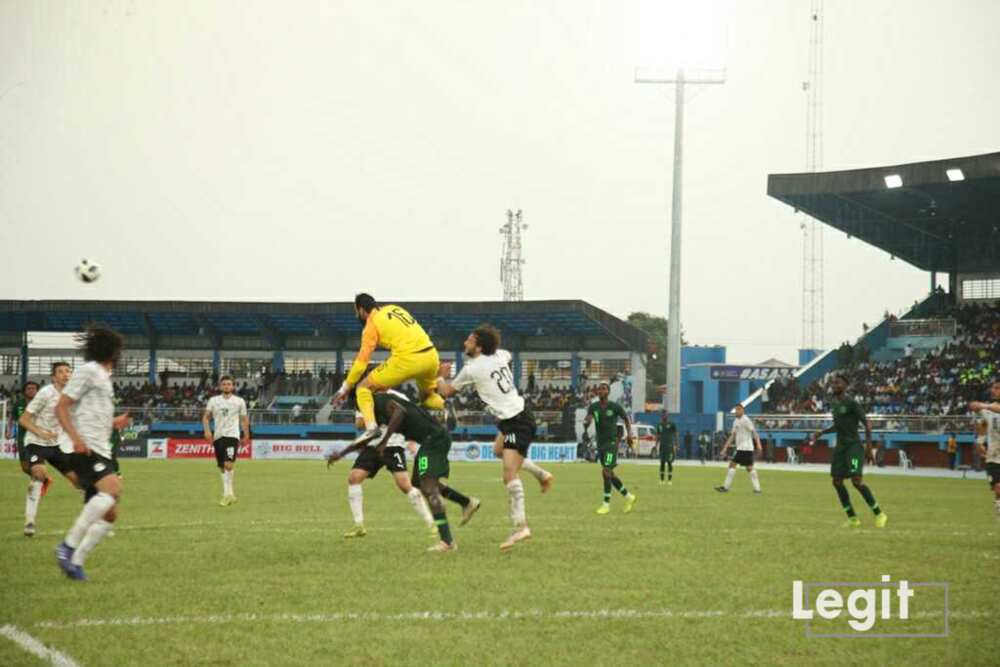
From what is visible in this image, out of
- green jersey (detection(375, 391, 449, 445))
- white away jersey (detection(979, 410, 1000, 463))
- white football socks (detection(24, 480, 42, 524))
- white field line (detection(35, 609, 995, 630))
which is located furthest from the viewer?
white away jersey (detection(979, 410, 1000, 463))

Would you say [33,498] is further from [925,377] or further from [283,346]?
[283,346]

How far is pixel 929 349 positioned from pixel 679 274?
1491 cm

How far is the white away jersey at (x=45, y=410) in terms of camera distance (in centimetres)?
1407

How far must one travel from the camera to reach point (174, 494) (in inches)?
955

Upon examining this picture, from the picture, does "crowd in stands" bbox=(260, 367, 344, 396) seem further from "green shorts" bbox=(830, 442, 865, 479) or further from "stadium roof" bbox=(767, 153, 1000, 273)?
"green shorts" bbox=(830, 442, 865, 479)

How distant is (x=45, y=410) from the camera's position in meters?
14.5

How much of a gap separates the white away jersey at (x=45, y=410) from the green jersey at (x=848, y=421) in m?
11.2

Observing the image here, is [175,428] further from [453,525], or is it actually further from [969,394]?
[453,525]

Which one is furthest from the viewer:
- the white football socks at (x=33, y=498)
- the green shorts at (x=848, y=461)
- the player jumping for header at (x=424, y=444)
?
the green shorts at (x=848, y=461)

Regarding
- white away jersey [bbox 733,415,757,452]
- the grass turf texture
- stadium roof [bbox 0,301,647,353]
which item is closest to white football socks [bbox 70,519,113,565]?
the grass turf texture

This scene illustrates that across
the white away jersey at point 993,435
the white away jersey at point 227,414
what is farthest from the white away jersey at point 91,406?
the white away jersey at point 993,435

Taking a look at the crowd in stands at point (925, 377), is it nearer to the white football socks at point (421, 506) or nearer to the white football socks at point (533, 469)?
the white football socks at point (533, 469)

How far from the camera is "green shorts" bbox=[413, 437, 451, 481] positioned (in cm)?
1211

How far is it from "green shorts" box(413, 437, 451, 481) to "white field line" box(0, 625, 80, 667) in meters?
5.07
